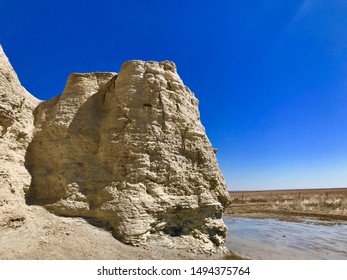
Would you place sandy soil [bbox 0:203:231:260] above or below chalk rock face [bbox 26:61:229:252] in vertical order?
below

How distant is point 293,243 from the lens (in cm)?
1491

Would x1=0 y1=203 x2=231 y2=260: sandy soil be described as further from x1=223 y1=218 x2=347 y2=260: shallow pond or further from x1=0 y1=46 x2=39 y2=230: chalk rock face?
x1=223 y1=218 x2=347 y2=260: shallow pond

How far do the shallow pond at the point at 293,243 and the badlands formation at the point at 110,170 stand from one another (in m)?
3.03

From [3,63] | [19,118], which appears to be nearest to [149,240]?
[19,118]

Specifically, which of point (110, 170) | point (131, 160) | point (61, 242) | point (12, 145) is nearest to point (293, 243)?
point (131, 160)

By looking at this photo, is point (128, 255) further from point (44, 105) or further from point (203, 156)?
point (44, 105)

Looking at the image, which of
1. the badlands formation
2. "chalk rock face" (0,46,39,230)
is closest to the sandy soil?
the badlands formation

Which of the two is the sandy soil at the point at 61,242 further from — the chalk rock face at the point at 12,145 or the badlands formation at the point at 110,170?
the chalk rock face at the point at 12,145

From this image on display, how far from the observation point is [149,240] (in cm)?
869

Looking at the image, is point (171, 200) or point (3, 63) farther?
point (171, 200)

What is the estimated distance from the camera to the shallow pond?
481 inches

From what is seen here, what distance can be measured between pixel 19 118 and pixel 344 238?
17206mm

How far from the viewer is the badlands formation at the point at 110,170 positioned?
784cm

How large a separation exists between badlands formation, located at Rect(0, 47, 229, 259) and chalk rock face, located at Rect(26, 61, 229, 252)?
3cm
